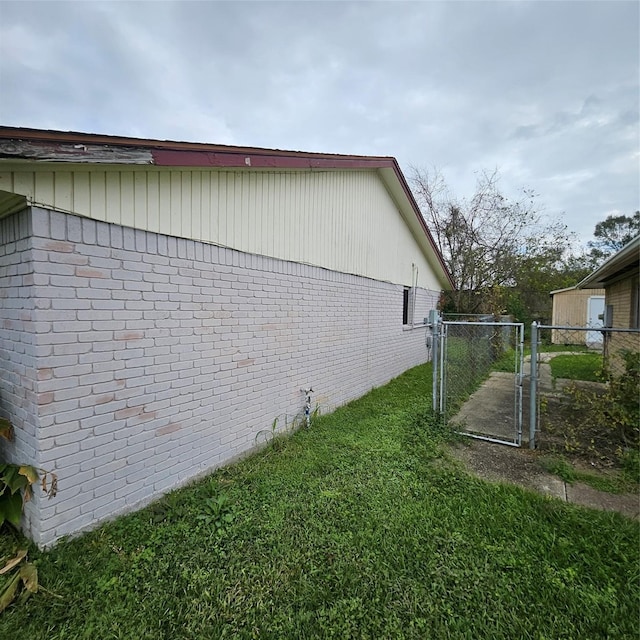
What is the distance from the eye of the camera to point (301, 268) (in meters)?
4.84

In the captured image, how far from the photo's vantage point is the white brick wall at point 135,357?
226 centimetres

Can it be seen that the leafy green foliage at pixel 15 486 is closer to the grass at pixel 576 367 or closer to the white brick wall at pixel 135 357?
the white brick wall at pixel 135 357

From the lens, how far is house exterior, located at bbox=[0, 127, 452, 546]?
2.23m

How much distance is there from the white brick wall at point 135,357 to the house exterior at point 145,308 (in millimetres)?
12

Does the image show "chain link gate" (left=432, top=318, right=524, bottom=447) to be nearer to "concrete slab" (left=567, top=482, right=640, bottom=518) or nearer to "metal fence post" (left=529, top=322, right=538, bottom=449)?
"metal fence post" (left=529, top=322, right=538, bottom=449)

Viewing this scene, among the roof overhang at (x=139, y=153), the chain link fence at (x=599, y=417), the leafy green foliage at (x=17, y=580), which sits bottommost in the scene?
the leafy green foliage at (x=17, y=580)

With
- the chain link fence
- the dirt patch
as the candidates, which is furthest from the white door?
the dirt patch

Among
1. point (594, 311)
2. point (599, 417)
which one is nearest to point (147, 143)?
point (599, 417)

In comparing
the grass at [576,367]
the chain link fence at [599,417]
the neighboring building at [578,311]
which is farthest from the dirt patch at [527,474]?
the neighboring building at [578,311]

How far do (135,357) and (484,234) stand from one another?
19.0 m

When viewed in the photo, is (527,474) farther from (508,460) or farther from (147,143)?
(147,143)

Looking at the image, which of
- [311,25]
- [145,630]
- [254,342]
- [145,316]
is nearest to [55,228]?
[145,316]

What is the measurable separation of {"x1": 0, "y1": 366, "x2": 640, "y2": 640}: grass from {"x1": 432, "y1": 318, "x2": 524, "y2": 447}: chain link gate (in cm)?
173

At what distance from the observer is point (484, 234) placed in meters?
17.6
